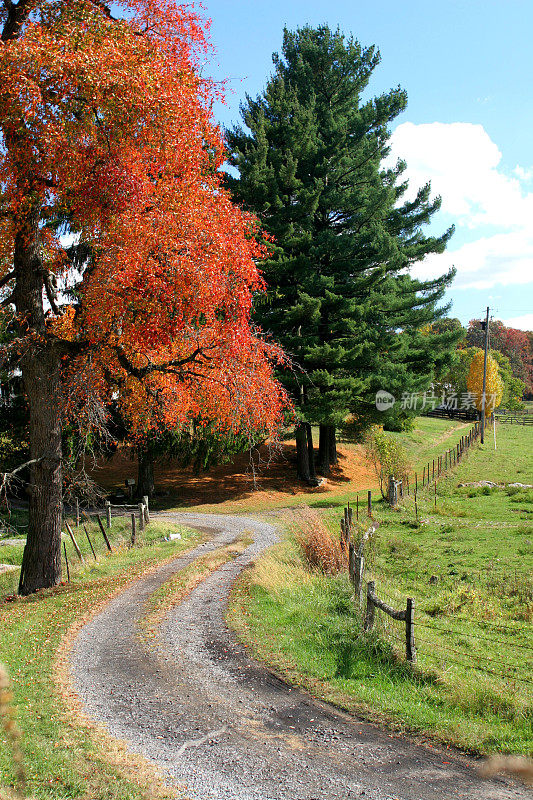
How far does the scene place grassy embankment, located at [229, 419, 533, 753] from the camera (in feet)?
24.9

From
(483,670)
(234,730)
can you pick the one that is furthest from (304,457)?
(234,730)

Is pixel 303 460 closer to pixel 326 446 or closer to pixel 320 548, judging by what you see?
pixel 326 446

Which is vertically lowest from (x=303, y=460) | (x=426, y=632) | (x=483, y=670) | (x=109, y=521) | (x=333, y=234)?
(x=109, y=521)

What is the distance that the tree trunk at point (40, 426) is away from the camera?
562 inches

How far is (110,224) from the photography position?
13781 mm

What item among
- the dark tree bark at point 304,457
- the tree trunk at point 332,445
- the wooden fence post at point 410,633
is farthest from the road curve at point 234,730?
the tree trunk at point 332,445

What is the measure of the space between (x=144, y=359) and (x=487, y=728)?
11.5 metres

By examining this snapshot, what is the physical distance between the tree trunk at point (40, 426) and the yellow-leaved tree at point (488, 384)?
48360 millimetres

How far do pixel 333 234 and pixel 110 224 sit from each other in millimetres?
23541

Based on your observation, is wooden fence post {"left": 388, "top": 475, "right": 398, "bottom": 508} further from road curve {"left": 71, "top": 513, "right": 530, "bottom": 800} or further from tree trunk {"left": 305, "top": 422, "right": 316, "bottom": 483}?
road curve {"left": 71, "top": 513, "right": 530, "bottom": 800}

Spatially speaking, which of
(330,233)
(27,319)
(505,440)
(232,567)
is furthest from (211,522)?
(505,440)

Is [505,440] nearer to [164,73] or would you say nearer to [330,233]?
[330,233]

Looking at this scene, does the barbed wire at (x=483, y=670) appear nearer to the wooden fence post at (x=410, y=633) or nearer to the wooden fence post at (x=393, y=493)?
the wooden fence post at (x=410, y=633)

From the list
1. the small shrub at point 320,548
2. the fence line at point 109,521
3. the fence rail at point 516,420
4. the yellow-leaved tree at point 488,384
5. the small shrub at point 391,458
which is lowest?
the fence line at point 109,521
